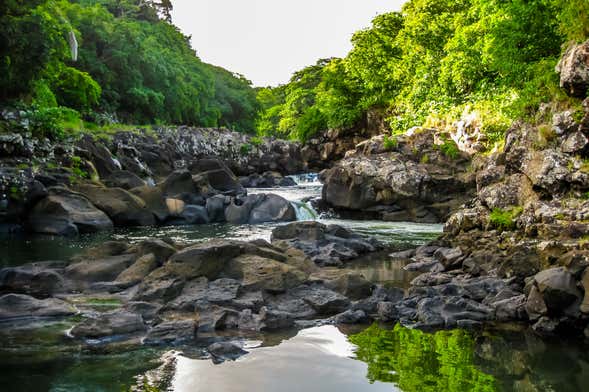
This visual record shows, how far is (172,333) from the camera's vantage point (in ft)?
31.6

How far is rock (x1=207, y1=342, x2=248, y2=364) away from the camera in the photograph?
867 centimetres

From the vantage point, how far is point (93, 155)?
31.7 meters

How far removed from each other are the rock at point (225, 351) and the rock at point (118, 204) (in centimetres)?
1790

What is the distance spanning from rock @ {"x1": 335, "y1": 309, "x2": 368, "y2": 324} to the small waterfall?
18.7 meters

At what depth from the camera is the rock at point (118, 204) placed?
25.6 metres

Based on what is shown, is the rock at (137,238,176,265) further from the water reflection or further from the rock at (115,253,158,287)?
the water reflection

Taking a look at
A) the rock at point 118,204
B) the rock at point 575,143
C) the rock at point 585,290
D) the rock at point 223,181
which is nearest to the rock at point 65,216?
the rock at point 118,204

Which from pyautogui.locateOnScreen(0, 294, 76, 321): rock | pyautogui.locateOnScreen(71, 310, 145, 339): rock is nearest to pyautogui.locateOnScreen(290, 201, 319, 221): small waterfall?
pyautogui.locateOnScreen(0, 294, 76, 321): rock

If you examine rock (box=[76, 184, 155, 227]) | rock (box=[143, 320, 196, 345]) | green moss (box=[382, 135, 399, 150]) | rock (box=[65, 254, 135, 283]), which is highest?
green moss (box=[382, 135, 399, 150])

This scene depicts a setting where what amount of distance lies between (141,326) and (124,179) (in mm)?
21044

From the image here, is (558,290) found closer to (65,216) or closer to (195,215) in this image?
(65,216)

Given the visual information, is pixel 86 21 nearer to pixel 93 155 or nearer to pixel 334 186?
pixel 93 155

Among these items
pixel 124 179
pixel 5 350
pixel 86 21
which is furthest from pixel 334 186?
pixel 86 21

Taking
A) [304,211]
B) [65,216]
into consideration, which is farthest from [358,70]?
[65,216]
